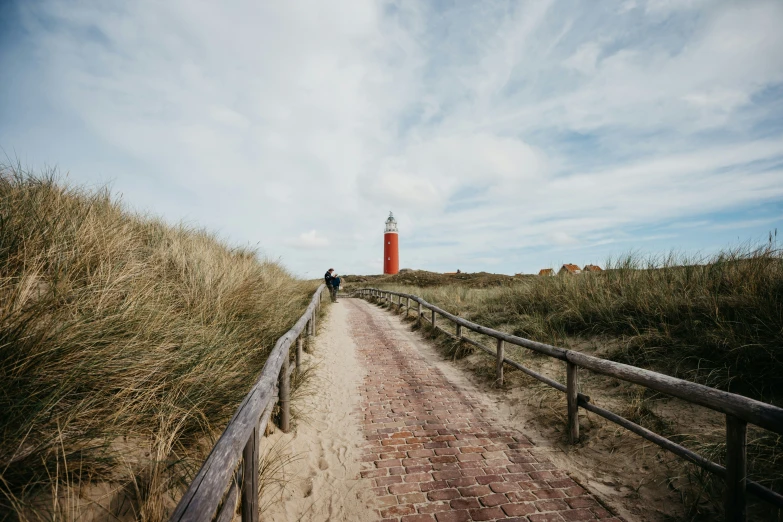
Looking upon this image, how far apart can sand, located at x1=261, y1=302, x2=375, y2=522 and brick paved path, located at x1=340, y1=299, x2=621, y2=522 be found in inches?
7.5

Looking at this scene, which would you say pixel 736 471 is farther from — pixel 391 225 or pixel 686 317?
pixel 391 225

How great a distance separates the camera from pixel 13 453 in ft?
5.81

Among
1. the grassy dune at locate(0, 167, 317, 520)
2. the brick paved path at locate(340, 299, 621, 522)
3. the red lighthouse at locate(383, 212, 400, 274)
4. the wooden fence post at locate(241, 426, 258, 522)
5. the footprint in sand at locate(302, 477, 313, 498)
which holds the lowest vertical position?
the footprint in sand at locate(302, 477, 313, 498)

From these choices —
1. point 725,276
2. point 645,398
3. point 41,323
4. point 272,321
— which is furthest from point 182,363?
point 725,276

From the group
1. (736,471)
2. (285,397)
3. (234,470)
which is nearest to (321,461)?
(285,397)

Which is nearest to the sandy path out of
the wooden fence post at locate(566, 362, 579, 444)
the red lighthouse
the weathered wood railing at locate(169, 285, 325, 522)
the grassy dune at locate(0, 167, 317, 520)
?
the wooden fence post at locate(566, 362, 579, 444)

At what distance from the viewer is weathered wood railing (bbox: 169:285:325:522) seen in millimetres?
1439

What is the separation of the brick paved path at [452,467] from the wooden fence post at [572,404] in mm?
514

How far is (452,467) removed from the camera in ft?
11.4

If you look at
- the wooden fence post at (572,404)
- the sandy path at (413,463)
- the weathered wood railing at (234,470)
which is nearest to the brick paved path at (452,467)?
the sandy path at (413,463)

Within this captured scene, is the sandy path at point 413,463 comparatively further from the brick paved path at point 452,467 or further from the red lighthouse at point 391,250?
the red lighthouse at point 391,250

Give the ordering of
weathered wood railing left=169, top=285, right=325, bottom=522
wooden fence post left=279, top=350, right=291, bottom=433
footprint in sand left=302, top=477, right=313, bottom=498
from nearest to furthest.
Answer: weathered wood railing left=169, top=285, right=325, bottom=522 < footprint in sand left=302, top=477, right=313, bottom=498 < wooden fence post left=279, top=350, right=291, bottom=433

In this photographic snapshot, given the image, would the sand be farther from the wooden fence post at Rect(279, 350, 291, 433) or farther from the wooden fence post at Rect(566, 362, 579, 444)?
the wooden fence post at Rect(566, 362, 579, 444)

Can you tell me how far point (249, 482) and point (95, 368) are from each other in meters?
1.44
